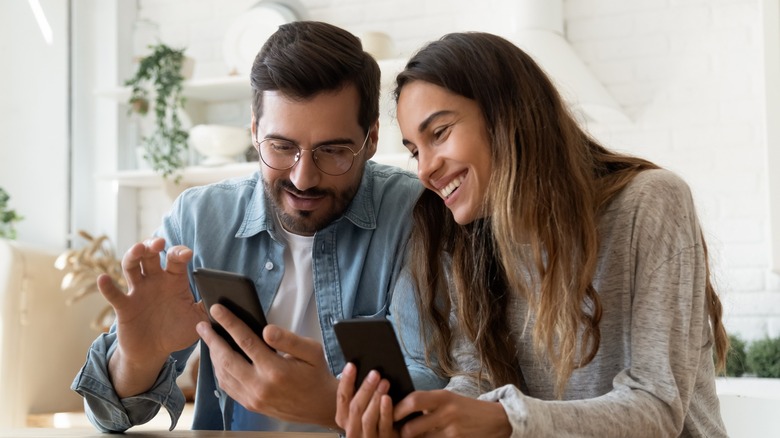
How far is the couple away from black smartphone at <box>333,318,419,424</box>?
0.8 inches

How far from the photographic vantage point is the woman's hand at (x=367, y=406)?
3.86 feet

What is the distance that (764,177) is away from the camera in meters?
3.05

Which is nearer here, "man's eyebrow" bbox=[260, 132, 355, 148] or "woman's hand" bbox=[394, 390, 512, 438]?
"woman's hand" bbox=[394, 390, 512, 438]

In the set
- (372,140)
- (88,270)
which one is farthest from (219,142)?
(372,140)

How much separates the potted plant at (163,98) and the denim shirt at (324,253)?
1.70 meters

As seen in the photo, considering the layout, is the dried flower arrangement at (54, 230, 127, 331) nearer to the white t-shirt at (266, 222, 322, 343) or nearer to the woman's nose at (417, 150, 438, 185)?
the white t-shirt at (266, 222, 322, 343)

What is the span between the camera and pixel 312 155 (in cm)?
172

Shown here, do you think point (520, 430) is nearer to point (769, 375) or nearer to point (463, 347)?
point (463, 347)

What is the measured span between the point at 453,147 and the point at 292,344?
44 centimetres

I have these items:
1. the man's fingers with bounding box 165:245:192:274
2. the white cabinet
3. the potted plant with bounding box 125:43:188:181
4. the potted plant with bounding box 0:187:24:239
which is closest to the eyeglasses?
the man's fingers with bounding box 165:245:192:274

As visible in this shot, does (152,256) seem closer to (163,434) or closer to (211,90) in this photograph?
(163,434)

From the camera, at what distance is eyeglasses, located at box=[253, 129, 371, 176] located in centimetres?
173

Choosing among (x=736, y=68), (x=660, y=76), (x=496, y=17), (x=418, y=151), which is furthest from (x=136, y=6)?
(x=418, y=151)

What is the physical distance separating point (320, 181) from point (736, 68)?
1957 mm
